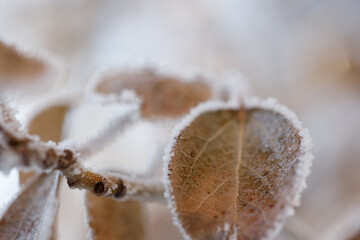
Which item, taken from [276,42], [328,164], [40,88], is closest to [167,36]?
[276,42]

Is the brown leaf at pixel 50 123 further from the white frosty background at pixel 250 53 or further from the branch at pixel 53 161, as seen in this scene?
the branch at pixel 53 161

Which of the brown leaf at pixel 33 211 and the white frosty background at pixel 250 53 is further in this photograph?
the white frosty background at pixel 250 53

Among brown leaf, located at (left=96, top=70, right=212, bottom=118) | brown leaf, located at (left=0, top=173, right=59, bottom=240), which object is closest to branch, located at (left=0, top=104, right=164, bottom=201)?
brown leaf, located at (left=0, top=173, right=59, bottom=240)

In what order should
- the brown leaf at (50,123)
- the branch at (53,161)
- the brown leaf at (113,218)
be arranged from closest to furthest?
the branch at (53,161), the brown leaf at (113,218), the brown leaf at (50,123)

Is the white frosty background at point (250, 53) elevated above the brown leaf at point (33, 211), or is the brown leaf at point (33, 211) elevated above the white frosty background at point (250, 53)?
the white frosty background at point (250, 53)

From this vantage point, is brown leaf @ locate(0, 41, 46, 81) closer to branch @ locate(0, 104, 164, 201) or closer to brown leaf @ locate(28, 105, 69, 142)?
brown leaf @ locate(28, 105, 69, 142)

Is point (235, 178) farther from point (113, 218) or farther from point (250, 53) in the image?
point (250, 53)

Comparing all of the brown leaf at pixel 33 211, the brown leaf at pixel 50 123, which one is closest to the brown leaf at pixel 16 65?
the brown leaf at pixel 50 123

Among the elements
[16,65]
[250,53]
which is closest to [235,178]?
[16,65]
